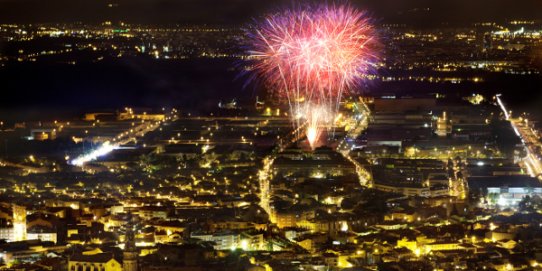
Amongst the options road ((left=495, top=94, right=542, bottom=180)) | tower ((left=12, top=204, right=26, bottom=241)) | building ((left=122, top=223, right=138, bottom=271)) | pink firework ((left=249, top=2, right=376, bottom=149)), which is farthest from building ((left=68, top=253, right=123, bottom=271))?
pink firework ((left=249, top=2, right=376, bottom=149))

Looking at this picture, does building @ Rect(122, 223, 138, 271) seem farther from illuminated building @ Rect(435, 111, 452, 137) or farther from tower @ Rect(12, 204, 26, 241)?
illuminated building @ Rect(435, 111, 452, 137)

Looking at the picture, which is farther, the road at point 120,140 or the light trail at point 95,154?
the road at point 120,140

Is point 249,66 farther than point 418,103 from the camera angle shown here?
Yes

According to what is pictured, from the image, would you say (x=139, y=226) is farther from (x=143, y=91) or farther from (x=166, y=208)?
(x=143, y=91)

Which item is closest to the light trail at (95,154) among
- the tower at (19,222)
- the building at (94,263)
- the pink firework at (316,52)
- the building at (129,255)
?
the pink firework at (316,52)

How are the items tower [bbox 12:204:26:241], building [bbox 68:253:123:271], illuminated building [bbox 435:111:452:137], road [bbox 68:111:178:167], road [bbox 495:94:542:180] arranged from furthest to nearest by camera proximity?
illuminated building [bbox 435:111:452:137]
road [bbox 68:111:178:167]
road [bbox 495:94:542:180]
tower [bbox 12:204:26:241]
building [bbox 68:253:123:271]

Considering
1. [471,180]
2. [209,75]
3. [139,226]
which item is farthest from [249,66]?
[139,226]

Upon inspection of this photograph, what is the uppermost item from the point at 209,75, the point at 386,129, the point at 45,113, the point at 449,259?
the point at 209,75

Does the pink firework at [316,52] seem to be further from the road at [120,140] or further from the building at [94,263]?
the building at [94,263]
